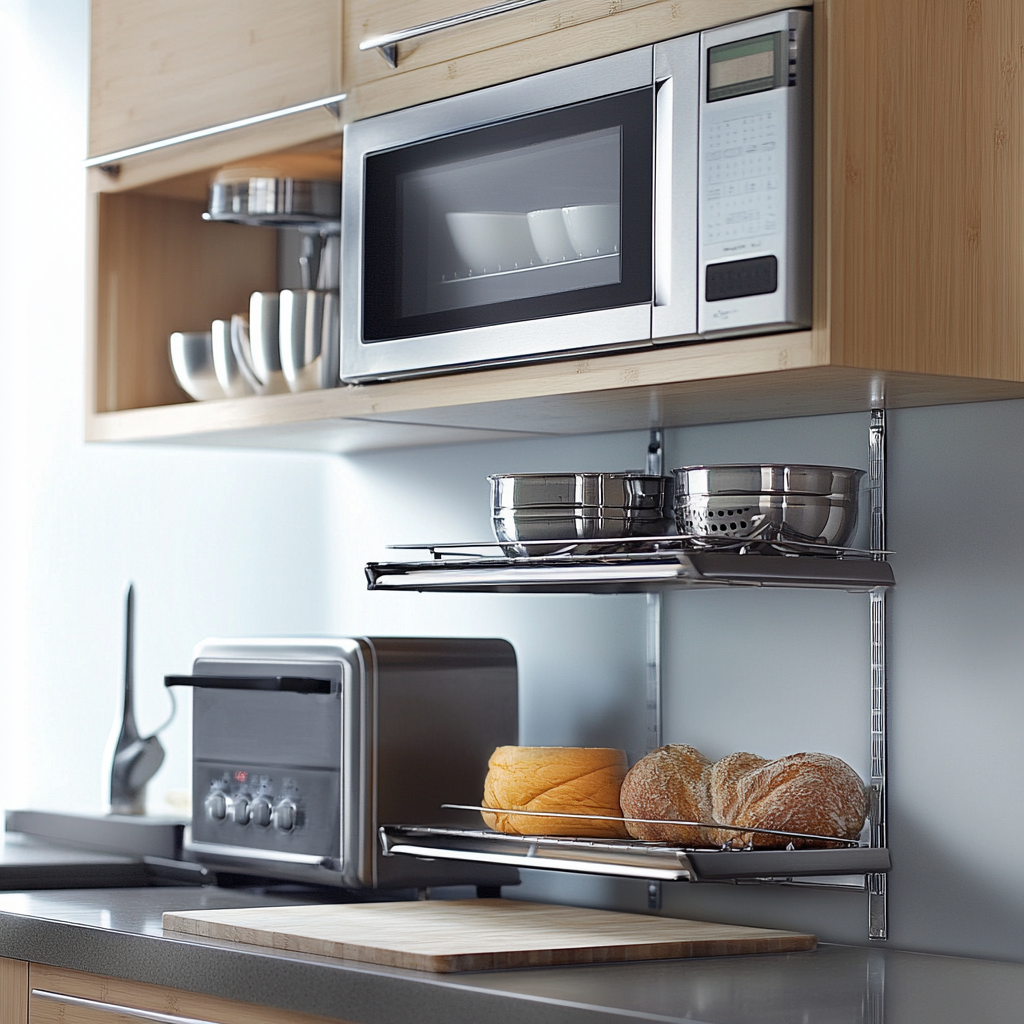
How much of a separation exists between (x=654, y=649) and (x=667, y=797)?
33 cm

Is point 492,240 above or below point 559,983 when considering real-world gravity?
above

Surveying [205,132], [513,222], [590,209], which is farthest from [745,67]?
[205,132]

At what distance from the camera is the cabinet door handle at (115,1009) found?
1836 mm

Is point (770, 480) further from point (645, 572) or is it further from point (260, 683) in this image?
point (260, 683)

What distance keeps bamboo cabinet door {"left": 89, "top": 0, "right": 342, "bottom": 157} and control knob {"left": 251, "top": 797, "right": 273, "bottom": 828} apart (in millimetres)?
869

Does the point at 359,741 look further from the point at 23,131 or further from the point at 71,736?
the point at 23,131

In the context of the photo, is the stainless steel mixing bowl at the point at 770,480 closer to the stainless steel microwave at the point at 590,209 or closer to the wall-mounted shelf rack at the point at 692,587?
the wall-mounted shelf rack at the point at 692,587

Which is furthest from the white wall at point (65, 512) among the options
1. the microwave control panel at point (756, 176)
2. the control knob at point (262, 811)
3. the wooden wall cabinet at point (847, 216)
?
the microwave control panel at point (756, 176)

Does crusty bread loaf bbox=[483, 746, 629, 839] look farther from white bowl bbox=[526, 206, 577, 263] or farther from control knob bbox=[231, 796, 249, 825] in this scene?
white bowl bbox=[526, 206, 577, 263]

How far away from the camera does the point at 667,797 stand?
1963 millimetres

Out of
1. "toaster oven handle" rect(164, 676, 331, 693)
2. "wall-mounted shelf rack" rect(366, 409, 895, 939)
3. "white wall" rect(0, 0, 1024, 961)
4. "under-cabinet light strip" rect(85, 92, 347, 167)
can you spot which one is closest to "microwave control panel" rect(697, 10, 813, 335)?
"wall-mounted shelf rack" rect(366, 409, 895, 939)

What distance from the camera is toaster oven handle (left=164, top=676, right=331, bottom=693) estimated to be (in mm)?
2152

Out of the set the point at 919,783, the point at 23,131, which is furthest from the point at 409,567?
the point at 23,131

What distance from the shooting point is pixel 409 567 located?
6.68ft
